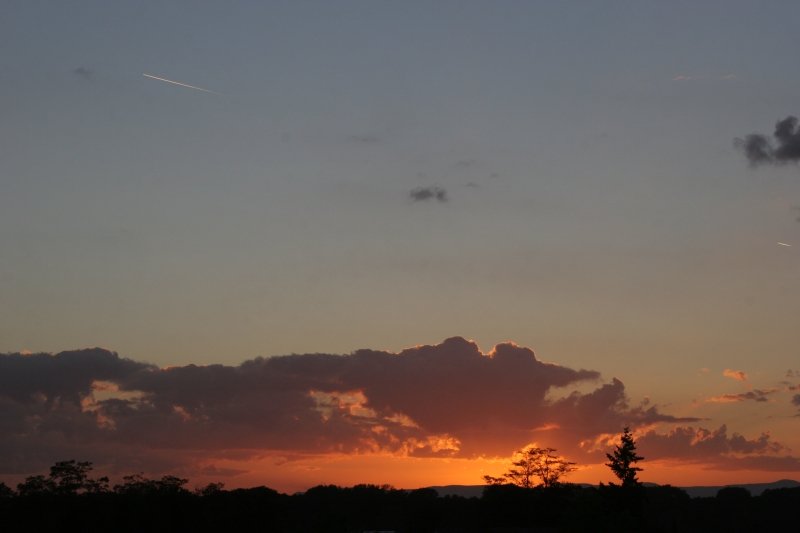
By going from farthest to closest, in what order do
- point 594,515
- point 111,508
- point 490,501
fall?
point 490,501, point 111,508, point 594,515

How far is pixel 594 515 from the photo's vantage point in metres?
114

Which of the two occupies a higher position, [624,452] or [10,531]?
[624,452]

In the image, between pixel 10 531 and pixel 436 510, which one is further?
pixel 436 510

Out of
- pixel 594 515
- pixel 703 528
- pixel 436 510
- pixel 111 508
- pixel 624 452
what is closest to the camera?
pixel 594 515

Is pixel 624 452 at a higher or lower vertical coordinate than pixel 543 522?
higher

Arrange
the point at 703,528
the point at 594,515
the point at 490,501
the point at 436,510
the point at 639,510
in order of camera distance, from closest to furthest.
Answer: the point at 594,515
the point at 639,510
the point at 490,501
the point at 436,510
the point at 703,528

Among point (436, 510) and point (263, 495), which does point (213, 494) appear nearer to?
point (263, 495)

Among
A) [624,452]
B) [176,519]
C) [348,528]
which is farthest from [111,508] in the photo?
[624,452]

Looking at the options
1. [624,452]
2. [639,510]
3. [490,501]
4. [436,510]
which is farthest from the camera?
[436,510]

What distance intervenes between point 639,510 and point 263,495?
230ft

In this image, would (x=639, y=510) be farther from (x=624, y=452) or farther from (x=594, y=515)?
(x=594, y=515)

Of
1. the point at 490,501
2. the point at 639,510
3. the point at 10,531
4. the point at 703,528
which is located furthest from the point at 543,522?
the point at 10,531

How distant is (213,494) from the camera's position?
185 meters

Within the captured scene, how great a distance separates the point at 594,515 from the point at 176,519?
2935 inches
